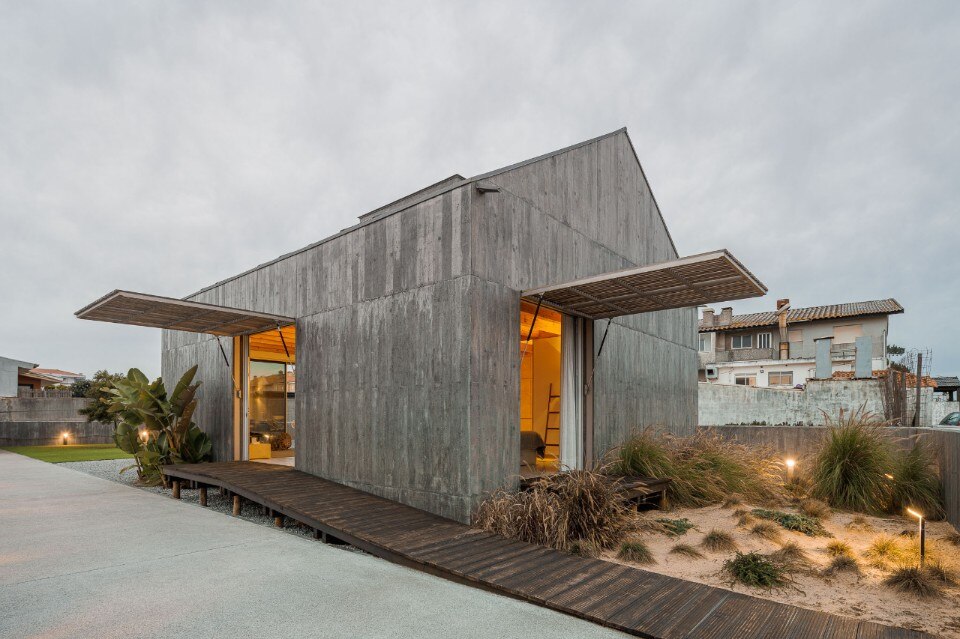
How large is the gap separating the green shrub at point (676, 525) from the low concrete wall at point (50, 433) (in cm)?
2046

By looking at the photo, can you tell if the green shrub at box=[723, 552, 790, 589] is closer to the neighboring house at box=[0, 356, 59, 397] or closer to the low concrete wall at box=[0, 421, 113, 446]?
the low concrete wall at box=[0, 421, 113, 446]

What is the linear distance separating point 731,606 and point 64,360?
63.9m

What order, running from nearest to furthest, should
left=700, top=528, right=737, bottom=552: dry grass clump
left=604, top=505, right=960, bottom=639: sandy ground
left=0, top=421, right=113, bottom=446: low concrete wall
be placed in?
left=604, top=505, right=960, bottom=639: sandy ground < left=700, top=528, right=737, bottom=552: dry grass clump < left=0, top=421, right=113, bottom=446: low concrete wall

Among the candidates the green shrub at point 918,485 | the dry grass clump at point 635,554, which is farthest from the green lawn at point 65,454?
the green shrub at point 918,485

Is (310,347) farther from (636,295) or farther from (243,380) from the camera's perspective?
(636,295)

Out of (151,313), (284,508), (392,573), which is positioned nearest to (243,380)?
(151,313)

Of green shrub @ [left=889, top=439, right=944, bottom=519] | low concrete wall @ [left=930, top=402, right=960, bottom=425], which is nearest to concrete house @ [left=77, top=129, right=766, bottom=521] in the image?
green shrub @ [left=889, top=439, right=944, bottom=519]

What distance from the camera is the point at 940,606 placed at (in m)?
3.75

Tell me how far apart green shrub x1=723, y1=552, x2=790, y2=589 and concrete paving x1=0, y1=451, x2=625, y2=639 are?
5.48 ft

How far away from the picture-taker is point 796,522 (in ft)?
19.8

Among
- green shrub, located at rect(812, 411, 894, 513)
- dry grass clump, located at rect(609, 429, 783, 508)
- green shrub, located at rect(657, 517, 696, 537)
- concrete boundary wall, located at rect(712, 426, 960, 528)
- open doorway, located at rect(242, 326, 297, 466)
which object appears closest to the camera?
green shrub, located at rect(657, 517, 696, 537)

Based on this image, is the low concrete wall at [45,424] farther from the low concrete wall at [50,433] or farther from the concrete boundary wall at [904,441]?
the concrete boundary wall at [904,441]

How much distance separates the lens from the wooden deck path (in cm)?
323

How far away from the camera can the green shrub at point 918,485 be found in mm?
6762
